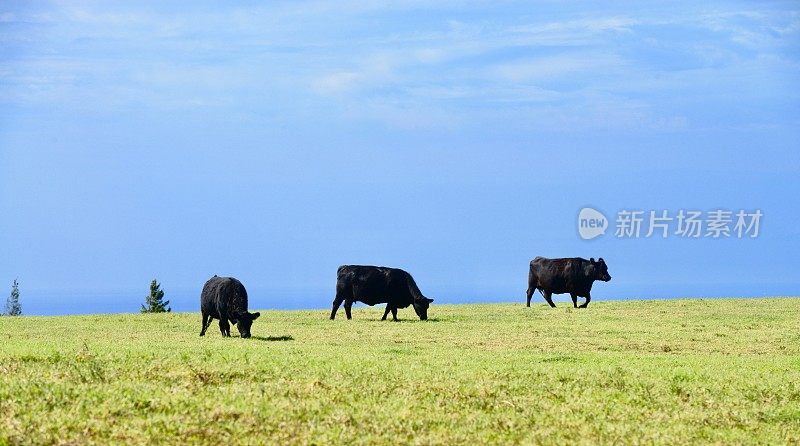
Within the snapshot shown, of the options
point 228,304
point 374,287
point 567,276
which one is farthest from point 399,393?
point 567,276

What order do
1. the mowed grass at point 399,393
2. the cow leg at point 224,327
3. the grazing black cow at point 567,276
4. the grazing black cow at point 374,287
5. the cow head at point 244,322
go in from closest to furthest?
the mowed grass at point 399,393 → the cow head at point 244,322 → the cow leg at point 224,327 → the grazing black cow at point 374,287 → the grazing black cow at point 567,276

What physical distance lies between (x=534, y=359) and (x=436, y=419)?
793cm

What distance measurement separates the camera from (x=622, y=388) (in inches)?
597

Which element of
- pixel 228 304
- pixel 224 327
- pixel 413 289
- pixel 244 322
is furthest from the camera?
pixel 413 289

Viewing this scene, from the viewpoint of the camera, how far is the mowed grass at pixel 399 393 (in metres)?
11.3

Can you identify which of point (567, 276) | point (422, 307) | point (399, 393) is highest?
point (567, 276)

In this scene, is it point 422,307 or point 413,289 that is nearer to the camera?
point 422,307

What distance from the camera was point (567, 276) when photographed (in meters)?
43.2

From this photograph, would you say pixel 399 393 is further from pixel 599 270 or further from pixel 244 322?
pixel 599 270

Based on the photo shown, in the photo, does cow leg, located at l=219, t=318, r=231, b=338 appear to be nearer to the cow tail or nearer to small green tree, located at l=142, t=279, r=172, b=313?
the cow tail

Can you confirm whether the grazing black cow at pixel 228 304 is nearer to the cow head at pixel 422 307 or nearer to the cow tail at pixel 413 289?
the cow head at pixel 422 307

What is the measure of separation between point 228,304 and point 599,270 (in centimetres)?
2266

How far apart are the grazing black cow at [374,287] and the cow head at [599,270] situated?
38.5 feet

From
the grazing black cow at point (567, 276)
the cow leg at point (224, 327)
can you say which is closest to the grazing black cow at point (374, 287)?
the cow leg at point (224, 327)
